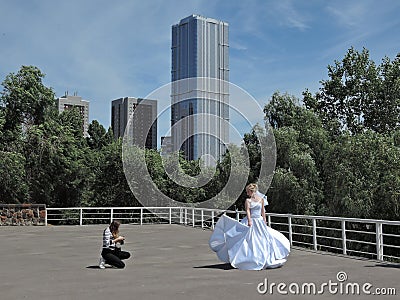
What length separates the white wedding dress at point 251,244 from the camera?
9086 mm

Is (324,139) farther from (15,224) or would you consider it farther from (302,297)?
(302,297)

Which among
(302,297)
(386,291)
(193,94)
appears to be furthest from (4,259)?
(193,94)

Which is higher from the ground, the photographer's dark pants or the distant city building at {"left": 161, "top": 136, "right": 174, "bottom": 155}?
the distant city building at {"left": 161, "top": 136, "right": 174, "bottom": 155}

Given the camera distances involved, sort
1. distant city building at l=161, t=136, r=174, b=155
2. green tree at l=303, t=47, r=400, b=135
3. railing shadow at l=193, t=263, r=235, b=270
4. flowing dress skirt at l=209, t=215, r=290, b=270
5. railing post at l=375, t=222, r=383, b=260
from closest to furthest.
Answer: flowing dress skirt at l=209, t=215, r=290, b=270 < railing shadow at l=193, t=263, r=235, b=270 < railing post at l=375, t=222, r=383, b=260 < distant city building at l=161, t=136, r=174, b=155 < green tree at l=303, t=47, r=400, b=135

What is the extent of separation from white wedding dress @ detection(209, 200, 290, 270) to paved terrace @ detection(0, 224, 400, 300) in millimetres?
213

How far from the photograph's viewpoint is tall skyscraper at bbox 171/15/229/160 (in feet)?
81.6

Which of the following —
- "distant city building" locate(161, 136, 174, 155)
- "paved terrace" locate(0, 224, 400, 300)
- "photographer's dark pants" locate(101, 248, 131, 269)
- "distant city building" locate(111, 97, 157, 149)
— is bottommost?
"paved terrace" locate(0, 224, 400, 300)

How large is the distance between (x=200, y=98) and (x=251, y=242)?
16.2 meters

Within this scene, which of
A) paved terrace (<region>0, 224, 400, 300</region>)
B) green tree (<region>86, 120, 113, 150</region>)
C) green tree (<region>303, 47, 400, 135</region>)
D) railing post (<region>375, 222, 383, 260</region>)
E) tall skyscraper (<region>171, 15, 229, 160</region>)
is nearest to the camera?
paved terrace (<region>0, 224, 400, 300</region>)

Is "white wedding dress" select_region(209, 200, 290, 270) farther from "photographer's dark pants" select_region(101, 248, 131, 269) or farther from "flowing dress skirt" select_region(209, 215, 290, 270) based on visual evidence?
"photographer's dark pants" select_region(101, 248, 131, 269)

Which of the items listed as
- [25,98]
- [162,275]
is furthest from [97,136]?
[162,275]

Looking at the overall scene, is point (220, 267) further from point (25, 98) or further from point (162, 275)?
point (25, 98)

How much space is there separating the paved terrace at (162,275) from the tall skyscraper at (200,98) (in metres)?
12.5

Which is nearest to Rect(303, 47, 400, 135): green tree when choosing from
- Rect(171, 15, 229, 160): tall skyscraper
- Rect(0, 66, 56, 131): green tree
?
Rect(171, 15, 229, 160): tall skyscraper
